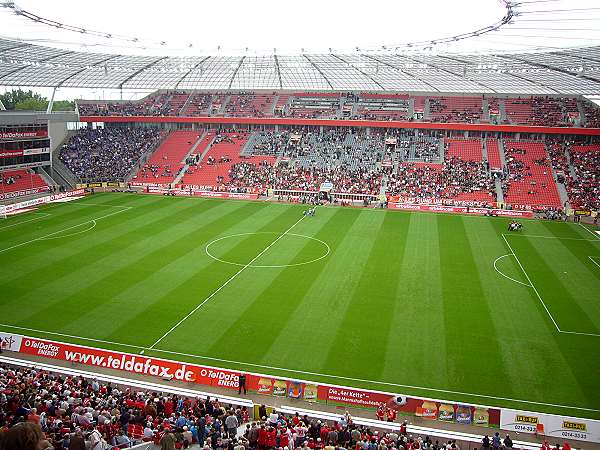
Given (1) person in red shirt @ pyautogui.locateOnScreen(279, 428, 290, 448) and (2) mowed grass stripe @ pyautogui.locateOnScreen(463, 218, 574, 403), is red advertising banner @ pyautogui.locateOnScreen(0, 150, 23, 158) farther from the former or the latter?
(1) person in red shirt @ pyautogui.locateOnScreen(279, 428, 290, 448)

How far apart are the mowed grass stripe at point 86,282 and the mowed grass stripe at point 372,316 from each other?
13.2 metres

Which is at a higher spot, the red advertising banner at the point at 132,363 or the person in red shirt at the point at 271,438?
the person in red shirt at the point at 271,438

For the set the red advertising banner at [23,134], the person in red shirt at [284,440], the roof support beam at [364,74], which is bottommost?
the person in red shirt at [284,440]

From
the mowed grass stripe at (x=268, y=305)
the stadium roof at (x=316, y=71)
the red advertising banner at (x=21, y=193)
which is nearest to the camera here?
the mowed grass stripe at (x=268, y=305)

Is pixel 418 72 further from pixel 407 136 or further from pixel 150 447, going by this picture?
pixel 150 447

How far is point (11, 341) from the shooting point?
21.9 meters

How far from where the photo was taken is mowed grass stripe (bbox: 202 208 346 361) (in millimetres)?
22422

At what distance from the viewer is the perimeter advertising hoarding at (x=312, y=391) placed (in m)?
16.8

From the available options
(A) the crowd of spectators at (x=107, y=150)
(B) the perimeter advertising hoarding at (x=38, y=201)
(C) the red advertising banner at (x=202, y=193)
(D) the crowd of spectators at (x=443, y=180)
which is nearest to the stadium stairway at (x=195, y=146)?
(A) the crowd of spectators at (x=107, y=150)

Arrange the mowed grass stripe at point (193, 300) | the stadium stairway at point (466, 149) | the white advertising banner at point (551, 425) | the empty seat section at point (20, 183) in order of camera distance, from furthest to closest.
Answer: the stadium stairway at point (466, 149)
the empty seat section at point (20, 183)
the mowed grass stripe at point (193, 300)
the white advertising banner at point (551, 425)

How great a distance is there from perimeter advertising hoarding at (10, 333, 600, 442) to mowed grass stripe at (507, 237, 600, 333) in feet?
28.8

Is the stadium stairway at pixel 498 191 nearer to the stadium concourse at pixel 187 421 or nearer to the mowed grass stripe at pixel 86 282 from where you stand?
the mowed grass stripe at pixel 86 282

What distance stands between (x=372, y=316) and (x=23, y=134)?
159ft

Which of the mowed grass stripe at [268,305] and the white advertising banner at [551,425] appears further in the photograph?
the mowed grass stripe at [268,305]
